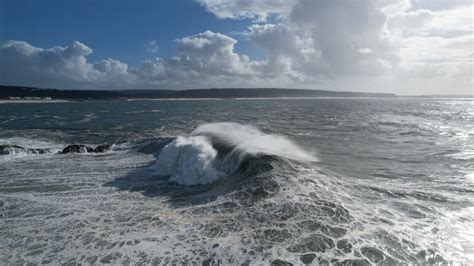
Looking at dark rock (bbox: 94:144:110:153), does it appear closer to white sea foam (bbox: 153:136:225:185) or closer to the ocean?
the ocean

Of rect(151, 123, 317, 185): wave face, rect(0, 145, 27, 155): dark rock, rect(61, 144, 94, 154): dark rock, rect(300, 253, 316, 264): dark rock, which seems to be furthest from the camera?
rect(61, 144, 94, 154): dark rock

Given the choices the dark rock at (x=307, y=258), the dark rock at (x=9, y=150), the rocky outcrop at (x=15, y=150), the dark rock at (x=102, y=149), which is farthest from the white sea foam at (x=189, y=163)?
the dark rock at (x=9, y=150)

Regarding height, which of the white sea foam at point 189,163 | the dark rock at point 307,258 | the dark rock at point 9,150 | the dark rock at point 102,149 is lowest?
the dark rock at point 102,149

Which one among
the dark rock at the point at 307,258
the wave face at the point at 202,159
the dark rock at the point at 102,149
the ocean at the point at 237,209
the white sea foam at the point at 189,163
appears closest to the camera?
the dark rock at the point at 307,258

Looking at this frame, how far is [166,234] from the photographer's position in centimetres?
1016

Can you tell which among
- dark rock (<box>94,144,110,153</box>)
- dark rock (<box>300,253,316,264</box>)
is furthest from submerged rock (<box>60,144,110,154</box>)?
dark rock (<box>300,253,316,264</box>)

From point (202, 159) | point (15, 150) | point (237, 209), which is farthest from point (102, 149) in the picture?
point (237, 209)

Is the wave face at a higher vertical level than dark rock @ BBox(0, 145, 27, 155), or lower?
higher

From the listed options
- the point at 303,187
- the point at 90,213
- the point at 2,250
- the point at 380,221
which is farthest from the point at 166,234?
the point at 380,221

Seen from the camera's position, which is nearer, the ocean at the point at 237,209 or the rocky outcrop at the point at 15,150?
the ocean at the point at 237,209

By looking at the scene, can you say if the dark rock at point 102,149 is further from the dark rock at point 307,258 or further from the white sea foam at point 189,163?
the dark rock at point 307,258

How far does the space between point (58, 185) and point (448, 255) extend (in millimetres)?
15336

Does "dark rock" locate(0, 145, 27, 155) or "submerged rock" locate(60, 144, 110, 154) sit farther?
"submerged rock" locate(60, 144, 110, 154)

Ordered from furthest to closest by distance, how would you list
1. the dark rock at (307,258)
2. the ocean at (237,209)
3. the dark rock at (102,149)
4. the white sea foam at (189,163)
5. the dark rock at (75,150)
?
the dark rock at (102,149) < the dark rock at (75,150) < the white sea foam at (189,163) < the ocean at (237,209) < the dark rock at (307,258)
